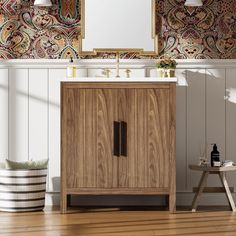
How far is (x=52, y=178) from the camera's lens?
6.16 meters

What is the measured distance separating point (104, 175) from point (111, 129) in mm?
346

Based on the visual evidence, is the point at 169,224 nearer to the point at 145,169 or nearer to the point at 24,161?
the point at 145,169

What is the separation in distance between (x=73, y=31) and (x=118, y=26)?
0.37 metres

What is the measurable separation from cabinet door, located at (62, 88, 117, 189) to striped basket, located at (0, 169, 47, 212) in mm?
298

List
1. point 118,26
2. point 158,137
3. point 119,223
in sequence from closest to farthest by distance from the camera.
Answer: point 119,223 → point 158,137 → point 118,26

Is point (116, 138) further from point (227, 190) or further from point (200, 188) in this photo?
point (227, 190)

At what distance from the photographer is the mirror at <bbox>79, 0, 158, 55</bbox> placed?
6.04 m

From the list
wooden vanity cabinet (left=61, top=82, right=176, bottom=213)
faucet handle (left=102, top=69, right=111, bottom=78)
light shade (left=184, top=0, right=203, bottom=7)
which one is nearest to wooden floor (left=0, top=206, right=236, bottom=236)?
wooden vanity cabinet (left=61, top=82, right=176, bottom=213)

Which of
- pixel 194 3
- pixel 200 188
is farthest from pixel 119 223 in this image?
pixel 194 3

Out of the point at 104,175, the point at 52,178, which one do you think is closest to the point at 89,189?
the point at 104,175

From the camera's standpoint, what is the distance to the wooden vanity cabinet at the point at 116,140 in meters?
5.57

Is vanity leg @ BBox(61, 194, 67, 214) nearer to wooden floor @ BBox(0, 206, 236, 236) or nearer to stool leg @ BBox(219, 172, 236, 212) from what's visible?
wooden floor @ BBox(0, 206, 236, 236)

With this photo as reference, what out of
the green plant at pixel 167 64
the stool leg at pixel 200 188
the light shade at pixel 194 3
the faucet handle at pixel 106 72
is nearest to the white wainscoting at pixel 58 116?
the faucet handle at pixel 106 72

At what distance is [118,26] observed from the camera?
6.04 metres
